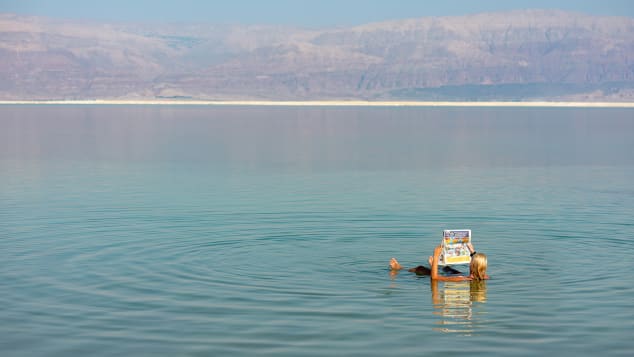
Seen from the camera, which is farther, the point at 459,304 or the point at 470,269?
the point at 470,269

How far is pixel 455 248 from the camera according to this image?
1695cm

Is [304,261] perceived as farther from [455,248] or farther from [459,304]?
[459,304]

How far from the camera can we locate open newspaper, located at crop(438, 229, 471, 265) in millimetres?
16703

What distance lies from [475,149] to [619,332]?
46.0 m

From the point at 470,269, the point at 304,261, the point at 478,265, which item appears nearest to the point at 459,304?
the point at 478,265

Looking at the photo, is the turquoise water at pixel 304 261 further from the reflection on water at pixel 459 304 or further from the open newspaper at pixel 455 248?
the open newspaper at pixel 455 248

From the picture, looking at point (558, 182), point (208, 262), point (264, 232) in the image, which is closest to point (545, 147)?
point (558, 182)

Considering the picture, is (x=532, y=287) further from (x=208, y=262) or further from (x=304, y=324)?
(x=208, y=262)

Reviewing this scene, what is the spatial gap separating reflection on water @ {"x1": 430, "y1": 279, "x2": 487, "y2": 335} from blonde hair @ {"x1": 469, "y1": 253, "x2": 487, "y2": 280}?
218mm

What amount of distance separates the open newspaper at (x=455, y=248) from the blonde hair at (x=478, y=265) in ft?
0.64

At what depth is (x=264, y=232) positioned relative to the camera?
23.5 m

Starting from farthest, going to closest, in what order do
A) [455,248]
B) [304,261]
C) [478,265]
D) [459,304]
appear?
[304,261], [455,248], [478,265], [459,304]

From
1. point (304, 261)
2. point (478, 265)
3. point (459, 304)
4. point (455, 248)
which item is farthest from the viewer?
point (304, 261)

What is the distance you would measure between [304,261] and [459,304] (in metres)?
4.47
